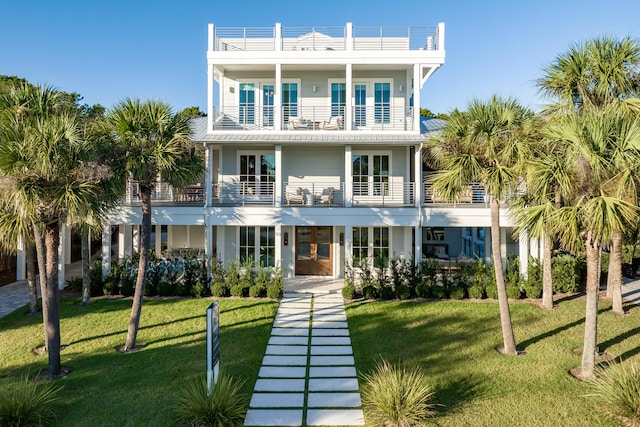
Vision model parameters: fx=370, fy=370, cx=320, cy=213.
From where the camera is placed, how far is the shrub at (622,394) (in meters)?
5.75

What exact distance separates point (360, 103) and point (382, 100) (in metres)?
0.99

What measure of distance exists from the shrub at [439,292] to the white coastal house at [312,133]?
9.18 feet

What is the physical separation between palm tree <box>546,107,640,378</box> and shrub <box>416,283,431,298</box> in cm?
577

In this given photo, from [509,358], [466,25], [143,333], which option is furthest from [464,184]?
[466,25]

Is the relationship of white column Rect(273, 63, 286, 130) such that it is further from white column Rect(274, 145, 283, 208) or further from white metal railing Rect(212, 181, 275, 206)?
white metal railing Rect(212, 181, 275, 206)

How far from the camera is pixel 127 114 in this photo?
8.73 metres

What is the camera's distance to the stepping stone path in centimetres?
625

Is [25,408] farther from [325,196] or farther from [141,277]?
[325,196]

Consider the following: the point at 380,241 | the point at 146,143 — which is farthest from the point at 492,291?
the point at 146,143

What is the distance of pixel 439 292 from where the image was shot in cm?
1303

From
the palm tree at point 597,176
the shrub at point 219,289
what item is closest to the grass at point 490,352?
the palm tree at point 597,176

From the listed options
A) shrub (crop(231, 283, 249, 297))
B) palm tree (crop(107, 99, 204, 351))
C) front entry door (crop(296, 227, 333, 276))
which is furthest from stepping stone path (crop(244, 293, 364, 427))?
front entry door (crop(296, 227, 333, 276))

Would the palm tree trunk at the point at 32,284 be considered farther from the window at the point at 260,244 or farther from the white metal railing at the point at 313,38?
the white metal railing at the point at 313,38

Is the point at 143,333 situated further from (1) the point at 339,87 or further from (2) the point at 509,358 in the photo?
(1) the point at 339,87
